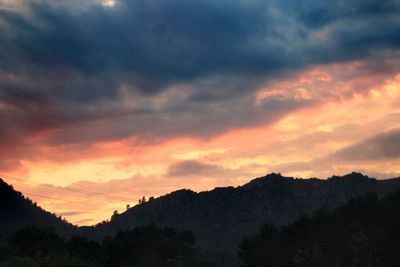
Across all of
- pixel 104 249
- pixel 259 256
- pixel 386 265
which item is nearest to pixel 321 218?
pixel 386 265

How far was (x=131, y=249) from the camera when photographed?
13875 cm

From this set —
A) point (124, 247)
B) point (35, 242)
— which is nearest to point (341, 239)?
point (124, 247)

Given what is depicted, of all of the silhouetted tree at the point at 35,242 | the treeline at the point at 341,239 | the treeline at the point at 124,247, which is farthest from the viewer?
the treeline at the point at 124,247

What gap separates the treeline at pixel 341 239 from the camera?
3454 inches

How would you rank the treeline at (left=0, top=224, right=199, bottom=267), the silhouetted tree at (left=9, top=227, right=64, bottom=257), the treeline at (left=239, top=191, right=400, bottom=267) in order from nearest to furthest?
1. the treeline at (left=239, top=191, right=400, bottom=267)
2. the silhouetted tree at (left=9, top=227, right=64, bottom=257)
3. the treeline at (left=0, top=224, right=199, bottom=267)

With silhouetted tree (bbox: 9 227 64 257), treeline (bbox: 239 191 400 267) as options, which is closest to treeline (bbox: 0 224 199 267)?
silhouetted tree (bbox: 9 227 64 257)

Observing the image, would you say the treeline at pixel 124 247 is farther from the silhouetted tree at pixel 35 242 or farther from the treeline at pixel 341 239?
the treeline at pixel 341 239

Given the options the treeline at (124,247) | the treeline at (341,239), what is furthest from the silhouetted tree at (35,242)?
the treeline at (341,239)

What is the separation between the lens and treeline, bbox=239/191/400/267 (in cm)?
8773

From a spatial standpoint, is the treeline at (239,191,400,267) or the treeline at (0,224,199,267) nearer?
the treeline at (239,191,400,267)

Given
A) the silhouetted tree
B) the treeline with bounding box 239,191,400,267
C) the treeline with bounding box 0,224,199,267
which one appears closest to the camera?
the treeline with bounding box 239,191,400,267

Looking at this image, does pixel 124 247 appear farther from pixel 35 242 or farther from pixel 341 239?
pixel 341 239

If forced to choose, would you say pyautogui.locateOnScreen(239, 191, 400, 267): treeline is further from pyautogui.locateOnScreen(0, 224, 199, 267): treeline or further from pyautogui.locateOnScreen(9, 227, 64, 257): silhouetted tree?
pyautogui.locateOnScreen(9, 227, 64, 257): silhouetted tree

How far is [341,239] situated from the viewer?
3834 inches
